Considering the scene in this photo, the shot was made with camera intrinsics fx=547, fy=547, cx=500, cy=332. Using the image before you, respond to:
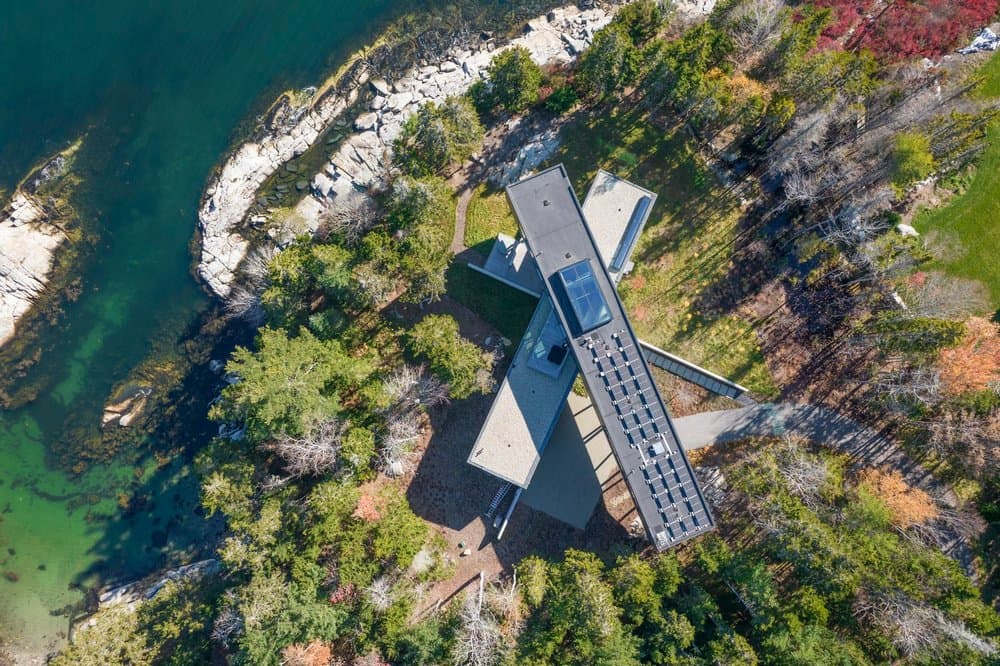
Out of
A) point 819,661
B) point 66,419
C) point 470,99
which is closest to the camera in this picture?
point 819,661

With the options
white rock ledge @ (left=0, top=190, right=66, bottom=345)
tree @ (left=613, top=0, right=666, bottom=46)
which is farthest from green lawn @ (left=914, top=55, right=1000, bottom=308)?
white rock ledge @ (left=0, top=190, right=66, bottom=345)

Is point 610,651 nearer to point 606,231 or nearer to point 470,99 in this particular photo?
point 606,231

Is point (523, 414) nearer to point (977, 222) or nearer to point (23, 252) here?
point (977, 222)

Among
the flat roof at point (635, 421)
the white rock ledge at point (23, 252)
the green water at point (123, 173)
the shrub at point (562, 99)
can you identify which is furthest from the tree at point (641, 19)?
the white rock ledge at point (23, 252)

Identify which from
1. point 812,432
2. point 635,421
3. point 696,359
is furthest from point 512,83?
point 812,432

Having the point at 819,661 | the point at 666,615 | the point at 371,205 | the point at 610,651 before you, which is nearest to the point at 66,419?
the point at 371,205

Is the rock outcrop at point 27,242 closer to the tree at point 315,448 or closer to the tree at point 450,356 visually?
the tree at point 315,448
